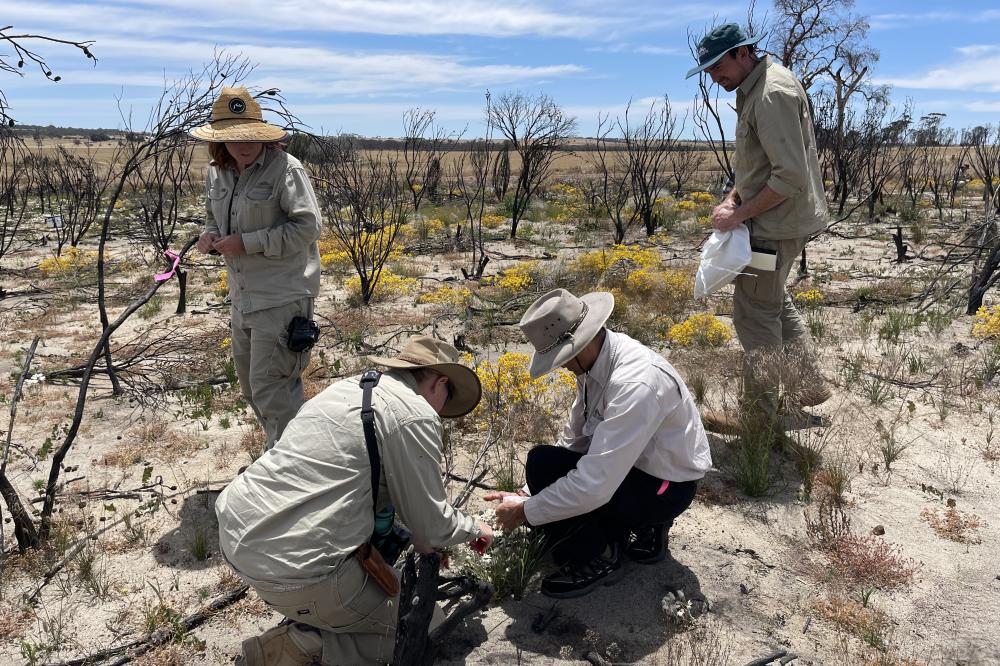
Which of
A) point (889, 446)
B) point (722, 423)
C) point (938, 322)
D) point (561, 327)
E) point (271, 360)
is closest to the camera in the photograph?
point (561, 327)

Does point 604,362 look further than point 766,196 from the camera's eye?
No

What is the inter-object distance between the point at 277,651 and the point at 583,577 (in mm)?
1124

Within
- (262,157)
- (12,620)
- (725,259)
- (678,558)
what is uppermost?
(262,157)

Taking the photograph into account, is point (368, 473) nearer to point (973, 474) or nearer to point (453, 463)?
point (453, 463)

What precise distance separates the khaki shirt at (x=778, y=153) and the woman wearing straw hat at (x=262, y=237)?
82.4 inches

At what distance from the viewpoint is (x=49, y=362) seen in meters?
6.01

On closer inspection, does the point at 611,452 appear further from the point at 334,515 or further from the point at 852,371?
the point at 852,371

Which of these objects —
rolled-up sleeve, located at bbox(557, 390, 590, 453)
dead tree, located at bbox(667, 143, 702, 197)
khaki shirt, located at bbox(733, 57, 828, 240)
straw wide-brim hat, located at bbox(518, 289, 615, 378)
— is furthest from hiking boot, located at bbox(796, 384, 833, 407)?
dead tree, located at bbox(667, 143, 702, 197)

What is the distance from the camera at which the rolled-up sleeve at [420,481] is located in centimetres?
207

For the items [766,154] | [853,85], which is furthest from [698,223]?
[853,85]

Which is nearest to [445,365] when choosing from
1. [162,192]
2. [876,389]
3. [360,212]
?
[876,389]

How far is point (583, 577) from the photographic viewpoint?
2.71 m

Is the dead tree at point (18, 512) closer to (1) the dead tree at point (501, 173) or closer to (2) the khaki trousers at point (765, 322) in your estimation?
(2) the khaki trousers at point (765, 322)

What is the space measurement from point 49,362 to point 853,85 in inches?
1214
